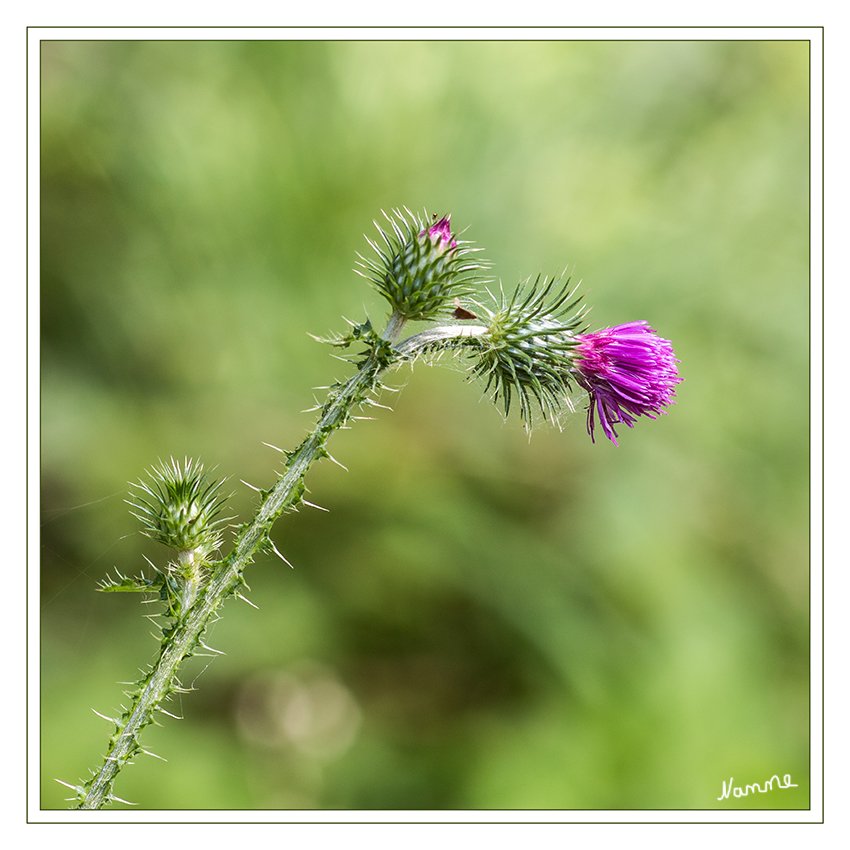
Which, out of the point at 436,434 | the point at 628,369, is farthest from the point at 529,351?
the point at 436,434

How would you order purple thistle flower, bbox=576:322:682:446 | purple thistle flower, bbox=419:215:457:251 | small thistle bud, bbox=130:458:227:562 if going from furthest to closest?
purple thistle flower, bbox=576:322:682:446, purple thistle flower, bbox=419:215:457:251, small thistle bud, bbox=130:458:227:562

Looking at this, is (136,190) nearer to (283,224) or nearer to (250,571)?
(283,224)

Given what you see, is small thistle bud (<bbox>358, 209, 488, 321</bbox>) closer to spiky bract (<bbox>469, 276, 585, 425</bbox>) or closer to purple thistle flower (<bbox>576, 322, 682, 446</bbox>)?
spiky bract (<bbox>469, 276, 585, 425</bbox>)

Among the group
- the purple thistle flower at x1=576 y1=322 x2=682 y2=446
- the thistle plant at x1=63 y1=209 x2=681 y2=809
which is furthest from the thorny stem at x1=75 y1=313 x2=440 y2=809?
the purple thistle flower at x1=576 y1=322 x2=682 y2=446

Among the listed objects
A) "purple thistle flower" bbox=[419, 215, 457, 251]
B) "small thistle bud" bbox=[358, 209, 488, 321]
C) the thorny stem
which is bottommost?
the thorny stem

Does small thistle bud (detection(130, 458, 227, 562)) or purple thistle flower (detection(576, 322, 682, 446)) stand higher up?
purple thistle flower (detection(576, 322, 682, 446))

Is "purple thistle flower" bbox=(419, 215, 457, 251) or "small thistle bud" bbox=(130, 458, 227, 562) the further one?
"purple thistle flower" bbox=(419, 215, 457, 251)

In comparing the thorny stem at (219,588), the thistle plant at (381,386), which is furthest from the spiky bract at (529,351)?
the thorny stem at (219,588)

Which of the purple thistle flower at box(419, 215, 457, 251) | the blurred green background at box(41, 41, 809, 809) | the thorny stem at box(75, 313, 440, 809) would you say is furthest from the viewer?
the blurred green background at box(41, 41, 809, 809)
